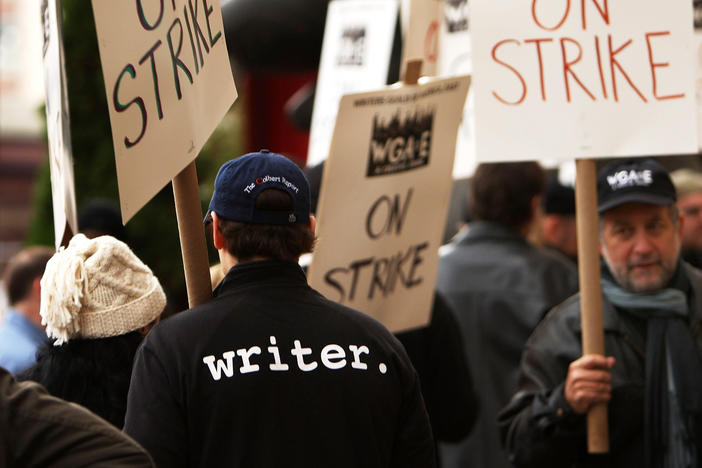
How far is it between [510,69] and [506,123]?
0.17 meters

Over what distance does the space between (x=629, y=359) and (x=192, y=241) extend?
161 centimetres

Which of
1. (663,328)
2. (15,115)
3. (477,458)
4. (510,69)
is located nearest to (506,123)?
(510,69)

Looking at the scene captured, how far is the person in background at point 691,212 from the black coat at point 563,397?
2.12m

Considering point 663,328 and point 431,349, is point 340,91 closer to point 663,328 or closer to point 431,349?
point 431,349

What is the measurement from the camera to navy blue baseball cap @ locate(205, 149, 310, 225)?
2631mm

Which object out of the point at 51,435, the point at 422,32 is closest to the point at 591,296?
the point at 422,32

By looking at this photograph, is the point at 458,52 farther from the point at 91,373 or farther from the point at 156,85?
the point at 91,373

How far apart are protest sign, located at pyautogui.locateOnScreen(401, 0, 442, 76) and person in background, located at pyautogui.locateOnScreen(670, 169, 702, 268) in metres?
2.05

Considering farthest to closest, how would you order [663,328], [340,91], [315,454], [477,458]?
[340,91] → [477,458] → [663,328] → [315,454]

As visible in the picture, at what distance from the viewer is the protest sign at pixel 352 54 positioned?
5.71 m

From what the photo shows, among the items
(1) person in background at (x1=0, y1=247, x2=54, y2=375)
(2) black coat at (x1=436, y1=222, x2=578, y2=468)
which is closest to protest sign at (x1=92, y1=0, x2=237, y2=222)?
(1) person in background at (x1=0, y1=247, x2=54, y2=375)

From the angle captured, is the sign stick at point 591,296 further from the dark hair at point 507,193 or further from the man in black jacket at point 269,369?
the dark hair at point 507,193

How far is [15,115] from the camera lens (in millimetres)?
20594

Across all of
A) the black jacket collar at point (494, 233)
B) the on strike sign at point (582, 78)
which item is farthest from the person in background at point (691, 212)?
the on strike sign at point (582, 78)
